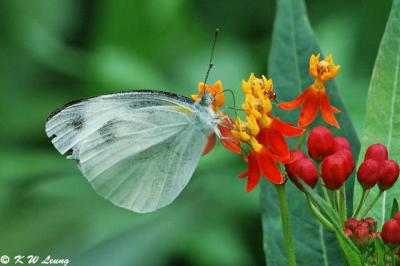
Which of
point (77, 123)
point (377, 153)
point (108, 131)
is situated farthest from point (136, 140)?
point (377, 153)

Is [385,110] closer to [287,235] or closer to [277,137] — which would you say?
[277,137]

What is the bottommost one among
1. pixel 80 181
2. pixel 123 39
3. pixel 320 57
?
pixel 80 181

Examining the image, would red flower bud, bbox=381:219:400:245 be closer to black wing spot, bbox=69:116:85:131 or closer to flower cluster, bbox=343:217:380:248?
flower cluster, bbox=343:217:380:248

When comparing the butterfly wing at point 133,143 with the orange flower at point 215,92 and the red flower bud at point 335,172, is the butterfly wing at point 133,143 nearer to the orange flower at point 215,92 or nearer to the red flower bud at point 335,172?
the orange flower at point 215,92

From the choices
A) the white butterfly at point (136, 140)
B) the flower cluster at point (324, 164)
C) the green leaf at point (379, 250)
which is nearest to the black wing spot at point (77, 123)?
the white butterfly at point (136, 140)

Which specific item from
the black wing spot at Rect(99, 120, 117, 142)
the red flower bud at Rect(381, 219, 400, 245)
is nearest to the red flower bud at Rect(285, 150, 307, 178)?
the red flower bud at Rect(381, 219, 400, 245)

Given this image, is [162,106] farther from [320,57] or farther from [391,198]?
[391,198]

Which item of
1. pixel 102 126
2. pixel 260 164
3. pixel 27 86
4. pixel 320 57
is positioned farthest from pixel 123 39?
pixel 260 164
